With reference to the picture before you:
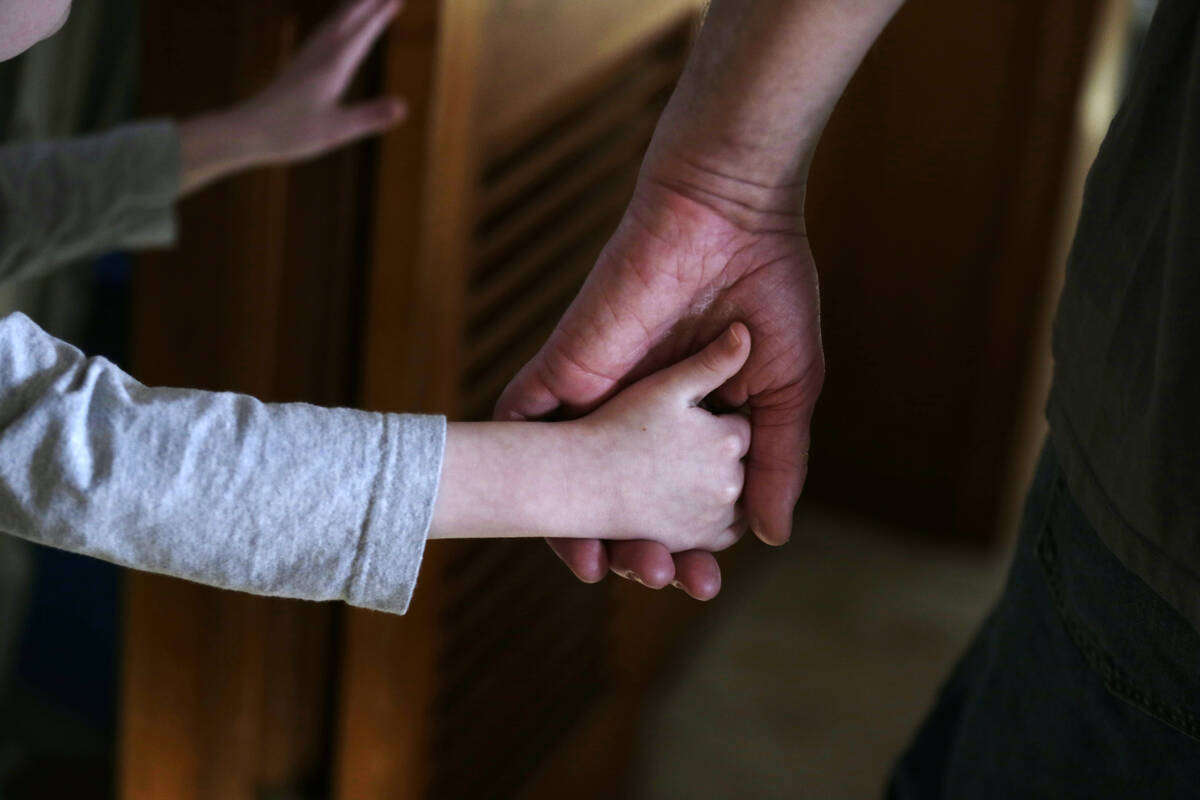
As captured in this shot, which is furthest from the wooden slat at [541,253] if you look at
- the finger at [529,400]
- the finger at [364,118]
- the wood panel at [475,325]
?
the finger at [529,400]

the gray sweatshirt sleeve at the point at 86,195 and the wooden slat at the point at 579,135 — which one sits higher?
the gray sweatshirt sleeve at the point at 86,195

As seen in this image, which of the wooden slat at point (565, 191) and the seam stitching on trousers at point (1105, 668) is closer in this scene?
the seam stitching on trousers at point (1105, 668)

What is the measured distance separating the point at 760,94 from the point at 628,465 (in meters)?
0.17

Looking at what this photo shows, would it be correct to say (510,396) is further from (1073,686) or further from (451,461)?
(1073,686)

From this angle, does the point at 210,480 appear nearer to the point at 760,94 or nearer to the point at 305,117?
the point at 760,94

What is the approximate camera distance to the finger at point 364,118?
927mm

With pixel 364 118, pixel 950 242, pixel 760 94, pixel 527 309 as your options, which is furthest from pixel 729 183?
pixel 950 242

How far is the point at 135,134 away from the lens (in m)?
0.92

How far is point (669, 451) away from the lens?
618 mm

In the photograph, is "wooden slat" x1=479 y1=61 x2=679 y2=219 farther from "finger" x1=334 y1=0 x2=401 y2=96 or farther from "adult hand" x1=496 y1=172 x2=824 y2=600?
"adult hand" x1=496 y1=172 x2=824 y2=600

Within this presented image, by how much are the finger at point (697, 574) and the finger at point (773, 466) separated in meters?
0.03

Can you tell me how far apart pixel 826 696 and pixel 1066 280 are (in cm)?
115

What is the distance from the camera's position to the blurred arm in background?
2.85 ft

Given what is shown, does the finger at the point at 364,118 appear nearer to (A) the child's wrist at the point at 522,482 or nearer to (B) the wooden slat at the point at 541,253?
(B) the wooden slat at the point at 541,253
